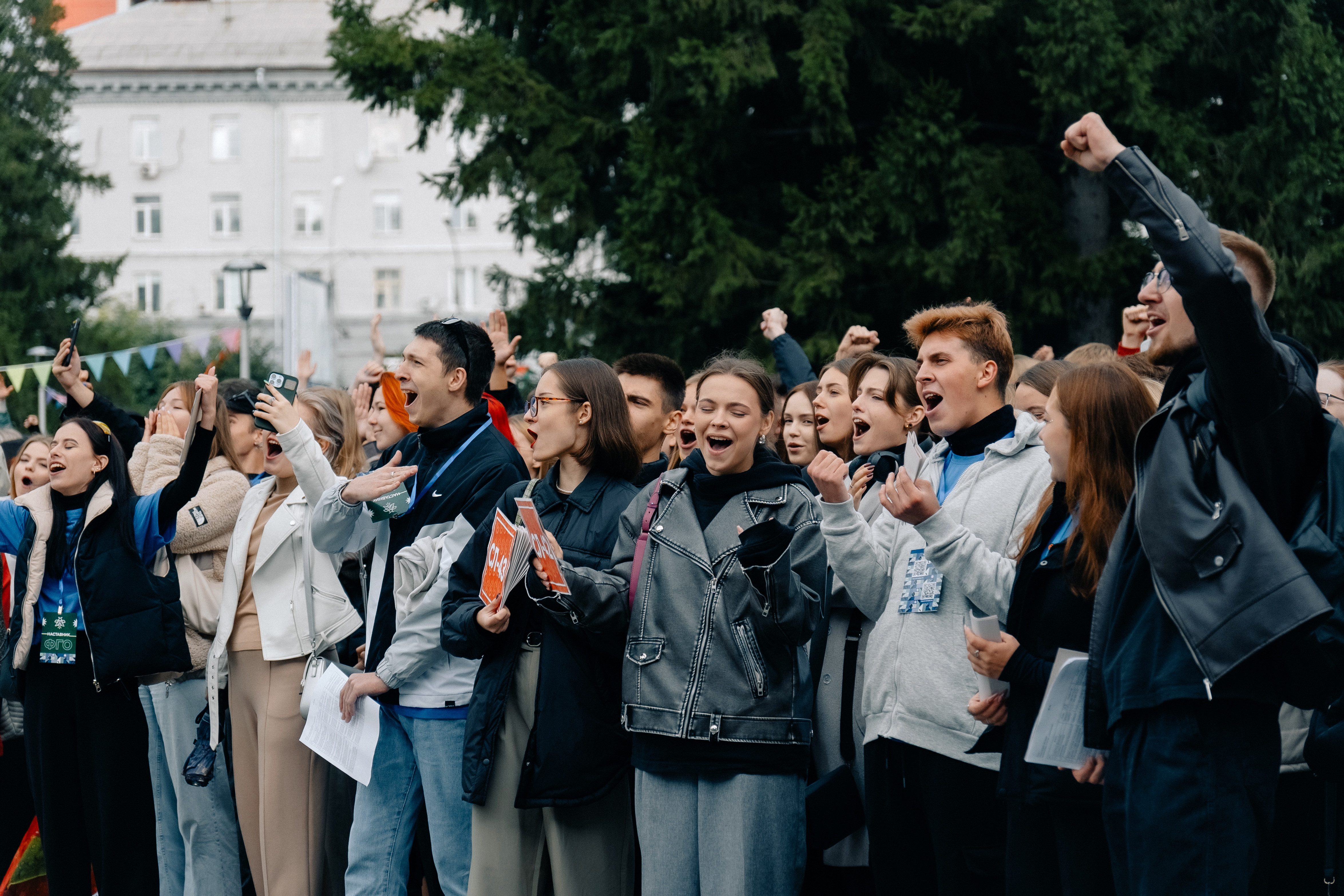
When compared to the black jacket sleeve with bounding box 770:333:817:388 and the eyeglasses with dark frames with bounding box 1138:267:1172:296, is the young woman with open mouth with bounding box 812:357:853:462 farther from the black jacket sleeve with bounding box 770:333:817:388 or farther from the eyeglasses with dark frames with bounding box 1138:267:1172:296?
the eyeglasses with dark frames with bounding box 1138:267:1172:296

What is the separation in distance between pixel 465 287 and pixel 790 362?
42.1 meters

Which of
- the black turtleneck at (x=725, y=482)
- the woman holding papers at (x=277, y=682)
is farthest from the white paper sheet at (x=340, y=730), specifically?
the black turtleneck at (x=725, y=482)

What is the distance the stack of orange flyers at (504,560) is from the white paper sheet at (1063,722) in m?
1.58

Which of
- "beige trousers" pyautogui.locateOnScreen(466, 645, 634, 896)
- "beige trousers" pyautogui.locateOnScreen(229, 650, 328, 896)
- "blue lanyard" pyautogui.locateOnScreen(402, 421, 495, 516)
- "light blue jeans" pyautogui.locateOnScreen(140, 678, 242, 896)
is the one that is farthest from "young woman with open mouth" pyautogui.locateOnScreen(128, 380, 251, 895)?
"beige trousers" pyautogui.locateOnScreen(466, 645, 634, 896)

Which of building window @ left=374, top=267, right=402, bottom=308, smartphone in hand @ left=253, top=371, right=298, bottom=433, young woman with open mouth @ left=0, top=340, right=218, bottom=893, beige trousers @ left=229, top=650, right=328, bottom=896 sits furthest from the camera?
building window @ left=374, top=267, right=402, bottom=308

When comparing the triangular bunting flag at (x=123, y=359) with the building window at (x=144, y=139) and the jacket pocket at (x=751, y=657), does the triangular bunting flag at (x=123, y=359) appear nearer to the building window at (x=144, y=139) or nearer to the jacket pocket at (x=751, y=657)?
the jacket pocket at (x=751, y=657)

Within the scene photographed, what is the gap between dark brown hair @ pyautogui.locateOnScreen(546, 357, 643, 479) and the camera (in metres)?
4.66

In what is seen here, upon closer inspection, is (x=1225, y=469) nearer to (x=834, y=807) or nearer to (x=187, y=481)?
(x=834, y=807)

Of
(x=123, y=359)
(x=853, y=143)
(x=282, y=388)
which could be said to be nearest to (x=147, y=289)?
(x=123, y=359)

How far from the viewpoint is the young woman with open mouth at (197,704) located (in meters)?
5.60

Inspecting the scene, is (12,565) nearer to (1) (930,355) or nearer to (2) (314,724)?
(2) (314,724)

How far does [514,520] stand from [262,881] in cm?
211

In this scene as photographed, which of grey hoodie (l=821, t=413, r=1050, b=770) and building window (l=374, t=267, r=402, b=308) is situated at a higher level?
building window (l=374, t=267, r=402, b=308)

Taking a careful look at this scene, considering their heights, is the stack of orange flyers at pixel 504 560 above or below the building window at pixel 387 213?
below
